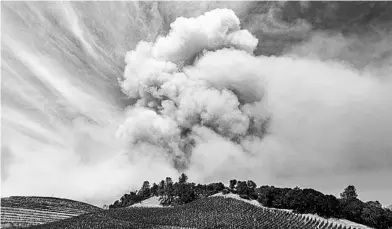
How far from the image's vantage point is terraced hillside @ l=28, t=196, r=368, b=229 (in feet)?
246

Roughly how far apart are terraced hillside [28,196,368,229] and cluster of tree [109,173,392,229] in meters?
7.71

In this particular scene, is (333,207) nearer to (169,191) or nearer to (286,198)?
(286,198)

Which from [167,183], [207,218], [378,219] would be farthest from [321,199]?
[167,183]

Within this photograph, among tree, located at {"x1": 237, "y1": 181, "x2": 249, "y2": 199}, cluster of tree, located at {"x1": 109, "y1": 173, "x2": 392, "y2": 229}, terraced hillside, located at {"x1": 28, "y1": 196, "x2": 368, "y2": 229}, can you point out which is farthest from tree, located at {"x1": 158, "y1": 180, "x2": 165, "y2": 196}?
terraced hillside, located at {"x1": 28, "y1": 196, "x2": 368, "y2": 229}

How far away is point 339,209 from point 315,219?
1356 cm

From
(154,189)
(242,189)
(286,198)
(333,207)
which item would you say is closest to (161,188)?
(154,189)

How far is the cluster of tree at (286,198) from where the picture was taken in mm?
88006

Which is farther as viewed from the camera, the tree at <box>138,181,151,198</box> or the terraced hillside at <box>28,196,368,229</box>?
the tree at <box>138,181,151,198</box>

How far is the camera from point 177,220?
82500 millimetres

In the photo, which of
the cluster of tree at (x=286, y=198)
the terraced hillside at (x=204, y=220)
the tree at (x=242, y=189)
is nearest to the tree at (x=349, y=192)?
the cluster of tree at (x=286, y=198)

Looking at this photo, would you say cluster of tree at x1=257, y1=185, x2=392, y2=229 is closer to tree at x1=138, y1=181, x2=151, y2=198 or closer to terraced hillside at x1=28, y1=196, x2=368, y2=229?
terraced hillside at x1=28, y1=196, x2=368, y2=229

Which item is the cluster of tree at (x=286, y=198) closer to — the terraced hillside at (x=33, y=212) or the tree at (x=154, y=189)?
the tree at (x=154, y=189)

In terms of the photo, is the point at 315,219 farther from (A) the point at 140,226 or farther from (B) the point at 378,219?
(A) the point at 140,226

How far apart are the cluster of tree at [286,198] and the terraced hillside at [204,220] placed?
7712 mm
